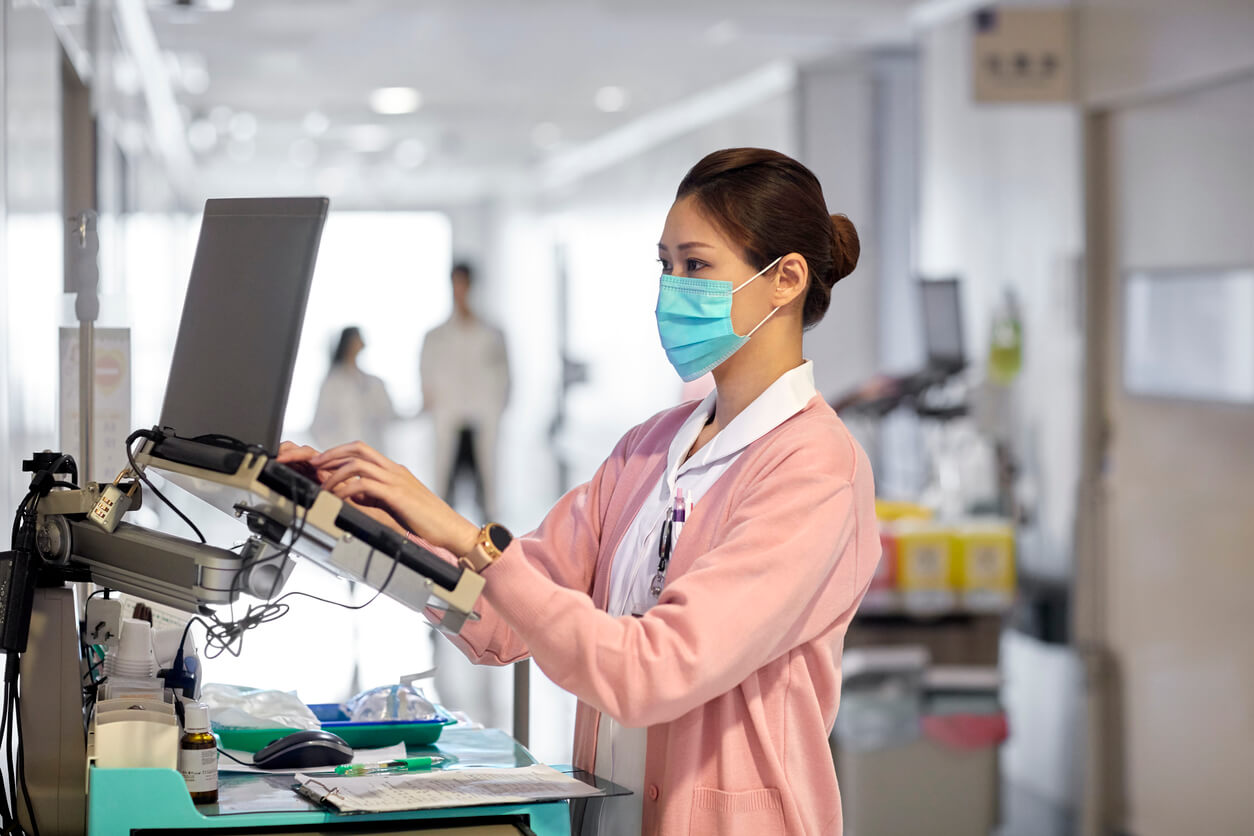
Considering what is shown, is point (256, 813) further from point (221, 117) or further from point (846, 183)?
point (221, 117)

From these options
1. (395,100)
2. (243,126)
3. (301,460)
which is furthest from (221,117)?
(301,460)

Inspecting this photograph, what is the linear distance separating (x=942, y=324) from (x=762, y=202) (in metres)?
3.32

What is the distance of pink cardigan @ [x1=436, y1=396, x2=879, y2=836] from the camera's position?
1526mm

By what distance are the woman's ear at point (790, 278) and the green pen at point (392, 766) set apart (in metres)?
0.73

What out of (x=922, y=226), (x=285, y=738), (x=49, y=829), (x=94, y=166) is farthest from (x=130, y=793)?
(x=922, y=226)

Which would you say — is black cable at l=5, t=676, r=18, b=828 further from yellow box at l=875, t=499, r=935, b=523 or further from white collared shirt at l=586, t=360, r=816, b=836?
yellow box at l=875, t=499, r=935, b=523

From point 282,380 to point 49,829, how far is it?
610 mm

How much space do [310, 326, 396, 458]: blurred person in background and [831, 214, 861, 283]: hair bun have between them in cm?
566

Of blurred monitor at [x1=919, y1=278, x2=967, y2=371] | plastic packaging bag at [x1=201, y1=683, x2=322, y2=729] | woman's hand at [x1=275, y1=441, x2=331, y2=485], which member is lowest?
plastic packaging bag at [x1=201, y1=683, x2=322, y2=729]

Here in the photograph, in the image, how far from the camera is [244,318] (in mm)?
1581

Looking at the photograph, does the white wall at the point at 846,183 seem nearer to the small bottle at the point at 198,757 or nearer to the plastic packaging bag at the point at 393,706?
the plastic packaging bag at the point at 393,706

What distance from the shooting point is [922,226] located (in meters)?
6.39

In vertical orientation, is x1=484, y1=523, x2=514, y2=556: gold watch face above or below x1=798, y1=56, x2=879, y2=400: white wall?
below

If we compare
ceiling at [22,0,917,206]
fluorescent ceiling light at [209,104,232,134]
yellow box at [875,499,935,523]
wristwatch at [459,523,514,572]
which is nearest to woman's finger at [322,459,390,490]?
wristwatch at [459,523,514,572]
